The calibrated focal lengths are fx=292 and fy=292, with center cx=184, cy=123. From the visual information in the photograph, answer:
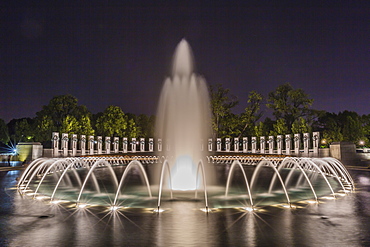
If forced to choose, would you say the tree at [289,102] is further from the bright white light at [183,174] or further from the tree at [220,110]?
the bright white light at [183,174]

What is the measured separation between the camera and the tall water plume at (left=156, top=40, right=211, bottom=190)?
17.5 metres

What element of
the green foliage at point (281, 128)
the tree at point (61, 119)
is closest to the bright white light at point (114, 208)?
the tree at point (61, 119)

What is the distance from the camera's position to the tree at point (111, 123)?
67.1 m

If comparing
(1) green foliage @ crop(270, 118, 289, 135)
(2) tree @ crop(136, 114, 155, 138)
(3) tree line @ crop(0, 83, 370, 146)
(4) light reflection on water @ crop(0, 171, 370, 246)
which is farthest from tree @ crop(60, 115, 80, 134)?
(4) light reflection on water @ crop(0, 171, 370, 246)

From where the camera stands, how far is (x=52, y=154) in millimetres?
39156

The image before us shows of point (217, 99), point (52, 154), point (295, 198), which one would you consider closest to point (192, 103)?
point (295, 198)

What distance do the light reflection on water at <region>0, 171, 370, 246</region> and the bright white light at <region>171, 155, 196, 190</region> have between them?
17.1 feet

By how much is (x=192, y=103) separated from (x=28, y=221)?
49.4 feet

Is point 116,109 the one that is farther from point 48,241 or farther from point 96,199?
point 48,241

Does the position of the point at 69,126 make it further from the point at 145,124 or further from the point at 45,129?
the point at 145,124

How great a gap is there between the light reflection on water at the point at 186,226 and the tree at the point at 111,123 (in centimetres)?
5671

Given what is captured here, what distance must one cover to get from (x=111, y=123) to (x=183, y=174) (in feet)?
173

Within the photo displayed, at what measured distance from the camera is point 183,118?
21.1 meters

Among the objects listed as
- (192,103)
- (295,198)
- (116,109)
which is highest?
(116,109)
